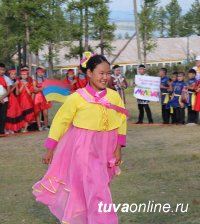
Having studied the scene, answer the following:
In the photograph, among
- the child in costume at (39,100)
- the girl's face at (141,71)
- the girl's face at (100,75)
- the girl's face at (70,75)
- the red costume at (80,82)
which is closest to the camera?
the girl's face at (100,75)

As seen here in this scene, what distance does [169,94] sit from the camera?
528 inches

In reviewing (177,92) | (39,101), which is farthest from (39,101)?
(177,92)

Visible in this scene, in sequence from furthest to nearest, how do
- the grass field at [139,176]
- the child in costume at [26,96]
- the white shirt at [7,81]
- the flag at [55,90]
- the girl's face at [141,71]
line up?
the girl's face at [141,71]
the flag at [55,90]
the child in costume at [26,96]
the white shirt at [7,81]
the grass field at [139,176]

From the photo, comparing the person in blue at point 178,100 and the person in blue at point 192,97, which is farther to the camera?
the person in blue at point 178,100

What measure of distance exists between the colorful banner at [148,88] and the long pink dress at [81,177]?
9.10 m

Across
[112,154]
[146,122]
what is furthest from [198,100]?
[112,154]

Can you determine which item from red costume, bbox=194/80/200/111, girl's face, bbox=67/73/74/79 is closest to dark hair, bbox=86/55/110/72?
red costume, bbox=194/80/200/111

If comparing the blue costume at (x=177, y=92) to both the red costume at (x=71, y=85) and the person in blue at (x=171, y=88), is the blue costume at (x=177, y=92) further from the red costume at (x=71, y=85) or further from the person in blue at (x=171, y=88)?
the red costume at (x=71, y=85)

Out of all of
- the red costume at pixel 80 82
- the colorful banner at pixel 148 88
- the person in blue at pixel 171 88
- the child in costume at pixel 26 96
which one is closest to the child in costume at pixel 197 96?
the person in blue at pixel 171 88

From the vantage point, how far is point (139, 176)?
24.0 ft

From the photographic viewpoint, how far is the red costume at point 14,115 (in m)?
12.8

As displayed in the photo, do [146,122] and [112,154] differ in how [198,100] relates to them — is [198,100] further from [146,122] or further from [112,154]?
[112,154]

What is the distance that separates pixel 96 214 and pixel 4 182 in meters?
3.09

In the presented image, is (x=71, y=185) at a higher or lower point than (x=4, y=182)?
higher
